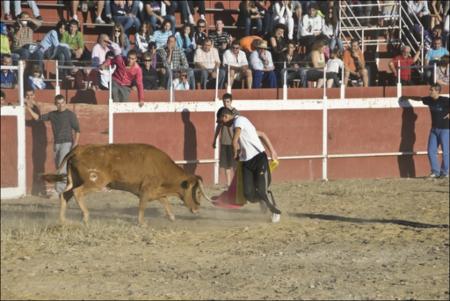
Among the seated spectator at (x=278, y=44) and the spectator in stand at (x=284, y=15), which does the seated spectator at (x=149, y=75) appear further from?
the spectator in stand at (x=284, y=15)

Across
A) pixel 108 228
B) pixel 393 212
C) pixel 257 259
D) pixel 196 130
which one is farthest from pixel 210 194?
pixel 257 259

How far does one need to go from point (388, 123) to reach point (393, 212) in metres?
4.75

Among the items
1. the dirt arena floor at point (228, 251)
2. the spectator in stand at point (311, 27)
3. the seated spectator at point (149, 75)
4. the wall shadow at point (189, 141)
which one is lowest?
the dirt arena floor at point (228, 251)

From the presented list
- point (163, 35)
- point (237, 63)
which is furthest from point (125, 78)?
point (237, 63)

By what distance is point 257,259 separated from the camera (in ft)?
35.7

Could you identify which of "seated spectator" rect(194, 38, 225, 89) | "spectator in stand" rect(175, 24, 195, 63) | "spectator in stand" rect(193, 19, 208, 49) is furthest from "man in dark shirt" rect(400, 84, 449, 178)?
"spectator in stand" rect(175, 24, 195, 63)

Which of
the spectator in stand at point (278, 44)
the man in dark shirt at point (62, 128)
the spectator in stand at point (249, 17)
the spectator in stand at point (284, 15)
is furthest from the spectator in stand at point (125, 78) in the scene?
the spectator in stand at point (284, 15)

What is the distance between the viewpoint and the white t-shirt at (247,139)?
12477 millimetres

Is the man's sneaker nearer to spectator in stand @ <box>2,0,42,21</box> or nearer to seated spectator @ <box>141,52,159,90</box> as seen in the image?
seated spectator @ <box>141,52,159,90</box>

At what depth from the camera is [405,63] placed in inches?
796

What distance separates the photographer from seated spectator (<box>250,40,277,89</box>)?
1814 centimetres

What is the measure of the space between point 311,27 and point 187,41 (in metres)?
2.81

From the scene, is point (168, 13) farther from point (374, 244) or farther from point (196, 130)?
point (374, 244)

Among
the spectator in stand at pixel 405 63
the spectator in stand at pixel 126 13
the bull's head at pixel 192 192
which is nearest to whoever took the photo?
the bull's head at pixel 192 192
